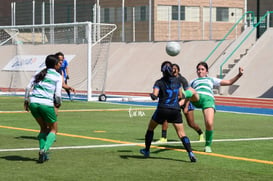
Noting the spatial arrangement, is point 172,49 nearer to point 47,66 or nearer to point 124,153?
point 124,153

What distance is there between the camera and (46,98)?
42.0ft

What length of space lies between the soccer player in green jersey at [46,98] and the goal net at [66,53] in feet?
64.9

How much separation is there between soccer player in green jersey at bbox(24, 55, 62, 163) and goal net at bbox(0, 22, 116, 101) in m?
19.8

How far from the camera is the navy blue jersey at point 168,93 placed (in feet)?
42.6

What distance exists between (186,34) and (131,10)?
4477 mm

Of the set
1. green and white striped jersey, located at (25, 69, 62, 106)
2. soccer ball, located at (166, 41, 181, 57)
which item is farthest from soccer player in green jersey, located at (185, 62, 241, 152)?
soccer ball, located at (166, 41, 181, 57)

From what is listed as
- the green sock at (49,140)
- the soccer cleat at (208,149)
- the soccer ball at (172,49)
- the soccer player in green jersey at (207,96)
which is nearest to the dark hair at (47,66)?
the green sock at (49,140)

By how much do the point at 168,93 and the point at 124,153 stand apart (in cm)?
165

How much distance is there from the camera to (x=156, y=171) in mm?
11727

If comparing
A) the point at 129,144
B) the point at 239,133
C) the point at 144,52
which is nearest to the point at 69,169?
the point at 129,144

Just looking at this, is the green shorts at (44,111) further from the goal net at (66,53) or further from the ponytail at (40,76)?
the goal net at (66,53)

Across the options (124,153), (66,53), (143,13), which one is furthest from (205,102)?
(143,13)

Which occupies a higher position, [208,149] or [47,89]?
[47,89]

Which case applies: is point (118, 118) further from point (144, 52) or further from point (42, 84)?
point (144, 52)
